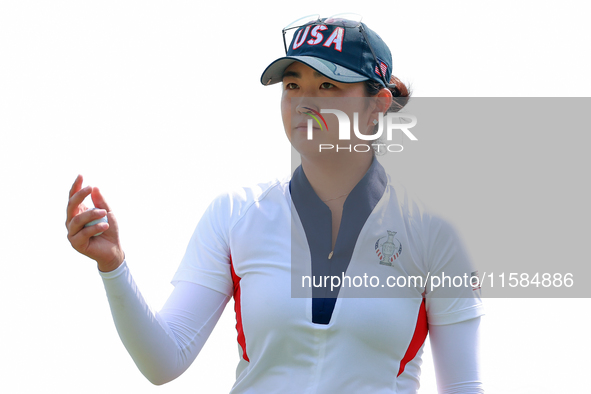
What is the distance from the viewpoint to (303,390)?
2.31 meters

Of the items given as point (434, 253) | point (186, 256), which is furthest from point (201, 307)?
point (434, 253)

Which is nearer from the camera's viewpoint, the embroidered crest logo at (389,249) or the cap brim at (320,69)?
the cap brim at (320,69)

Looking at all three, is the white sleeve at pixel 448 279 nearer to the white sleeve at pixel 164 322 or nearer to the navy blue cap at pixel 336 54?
the navy blue cap at pixel 336 54

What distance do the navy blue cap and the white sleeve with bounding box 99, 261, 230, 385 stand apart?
90cm

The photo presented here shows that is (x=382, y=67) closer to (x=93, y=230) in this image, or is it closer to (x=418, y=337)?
(x=418, y=337)

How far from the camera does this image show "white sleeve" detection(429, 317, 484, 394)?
2457 millimetres

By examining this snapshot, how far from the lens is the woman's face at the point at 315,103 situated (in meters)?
2.42

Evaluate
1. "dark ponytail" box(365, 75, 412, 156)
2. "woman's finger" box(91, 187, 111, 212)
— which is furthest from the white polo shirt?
"woman's finger" box(91, 187, 111, 212)

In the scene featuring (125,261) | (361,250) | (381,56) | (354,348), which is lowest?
(354,348)

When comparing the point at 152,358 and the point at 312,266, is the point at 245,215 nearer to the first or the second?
the point at 312,266

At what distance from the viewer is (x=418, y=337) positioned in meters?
2.48

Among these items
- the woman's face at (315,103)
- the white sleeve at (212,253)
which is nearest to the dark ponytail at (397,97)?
the woman's face at (315,103)

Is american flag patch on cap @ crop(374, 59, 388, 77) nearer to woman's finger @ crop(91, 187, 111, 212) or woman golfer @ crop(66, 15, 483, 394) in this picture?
woman golfer @ crop(66, 15, 483, 394)

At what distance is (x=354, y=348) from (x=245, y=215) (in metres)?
0.67
